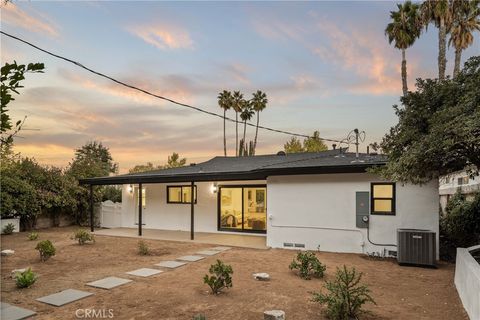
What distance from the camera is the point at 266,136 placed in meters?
36.3

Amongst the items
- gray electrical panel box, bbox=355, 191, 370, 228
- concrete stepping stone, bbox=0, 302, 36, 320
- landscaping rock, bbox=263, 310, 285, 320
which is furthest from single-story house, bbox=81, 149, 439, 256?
concrete stepping stone, bbox=0, 302, 36, 320

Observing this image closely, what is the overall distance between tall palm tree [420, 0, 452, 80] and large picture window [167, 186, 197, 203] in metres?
13.8

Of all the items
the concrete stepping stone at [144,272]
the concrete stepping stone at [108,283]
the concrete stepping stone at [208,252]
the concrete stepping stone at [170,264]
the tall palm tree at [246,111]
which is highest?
the tall palm tree at [246,111]

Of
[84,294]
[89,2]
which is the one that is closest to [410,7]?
[89,2]

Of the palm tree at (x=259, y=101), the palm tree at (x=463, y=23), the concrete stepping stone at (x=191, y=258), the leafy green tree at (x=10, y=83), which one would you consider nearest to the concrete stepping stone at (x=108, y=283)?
the concrete stepping stone at (x=191, y=258)

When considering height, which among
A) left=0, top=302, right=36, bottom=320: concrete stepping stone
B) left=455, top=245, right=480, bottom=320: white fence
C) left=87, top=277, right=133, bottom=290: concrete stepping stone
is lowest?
left=87, top=277, right=133, bottom=290: concrete stepping stone

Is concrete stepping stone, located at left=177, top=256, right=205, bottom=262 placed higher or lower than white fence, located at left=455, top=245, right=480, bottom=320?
lower

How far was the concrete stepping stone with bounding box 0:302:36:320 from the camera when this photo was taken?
4.49 meters

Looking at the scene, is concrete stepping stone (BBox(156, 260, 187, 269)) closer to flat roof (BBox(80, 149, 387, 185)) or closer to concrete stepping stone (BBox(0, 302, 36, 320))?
concrete stepping stone (BBox(0, 302, 36, 320))

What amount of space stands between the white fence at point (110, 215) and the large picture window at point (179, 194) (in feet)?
10.5

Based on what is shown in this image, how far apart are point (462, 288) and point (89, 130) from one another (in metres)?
16.4

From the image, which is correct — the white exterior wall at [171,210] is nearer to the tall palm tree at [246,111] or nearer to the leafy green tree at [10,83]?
the leafy green tree at [10,83]

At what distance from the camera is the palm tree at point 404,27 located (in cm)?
1784

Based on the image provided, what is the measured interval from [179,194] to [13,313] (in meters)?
10.4
